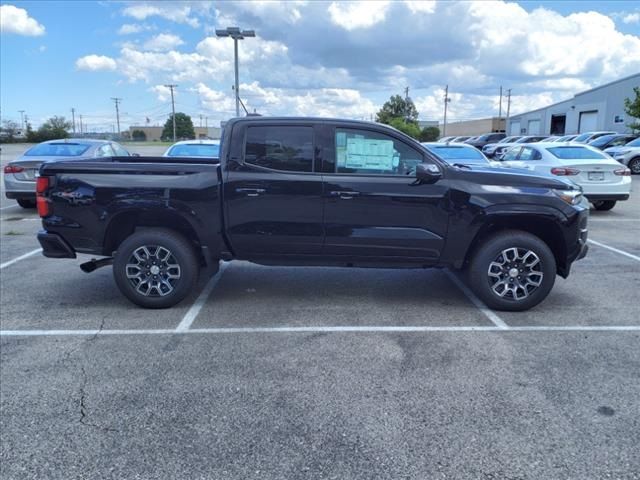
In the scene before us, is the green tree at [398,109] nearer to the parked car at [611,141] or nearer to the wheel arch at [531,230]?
the parked car at [611,141]

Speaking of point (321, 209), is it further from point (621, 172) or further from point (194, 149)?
point (621, 172)

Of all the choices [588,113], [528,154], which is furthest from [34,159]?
[588,113]

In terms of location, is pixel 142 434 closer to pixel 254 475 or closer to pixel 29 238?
pixel 254 475

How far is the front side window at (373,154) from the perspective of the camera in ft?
17.1

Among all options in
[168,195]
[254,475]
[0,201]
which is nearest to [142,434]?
[254,475]

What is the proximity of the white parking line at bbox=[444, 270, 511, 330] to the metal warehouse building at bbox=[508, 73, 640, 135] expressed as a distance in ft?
134

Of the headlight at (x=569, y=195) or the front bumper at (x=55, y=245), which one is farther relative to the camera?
the front bumper at (x=55, y=245)

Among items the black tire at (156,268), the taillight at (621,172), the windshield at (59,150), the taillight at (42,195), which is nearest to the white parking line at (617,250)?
the taillight at (621,172)

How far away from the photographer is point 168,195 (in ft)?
17.0

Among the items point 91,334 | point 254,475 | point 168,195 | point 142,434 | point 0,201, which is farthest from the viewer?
point 0,201

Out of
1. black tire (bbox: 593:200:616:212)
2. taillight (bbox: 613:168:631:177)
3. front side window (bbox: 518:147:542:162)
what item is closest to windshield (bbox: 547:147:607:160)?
front side window (bbox: 518:147:542:162)

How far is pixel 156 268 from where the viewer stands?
17.5ft

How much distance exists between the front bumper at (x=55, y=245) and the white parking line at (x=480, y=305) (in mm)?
4354

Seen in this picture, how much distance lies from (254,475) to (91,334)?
270 cm
